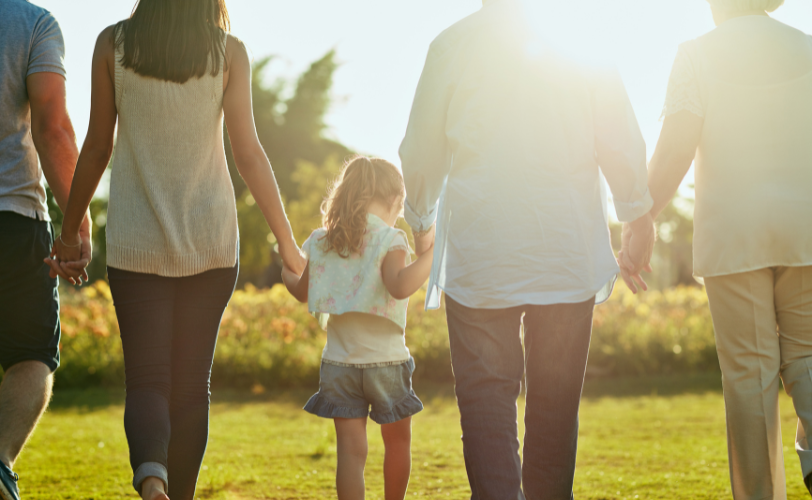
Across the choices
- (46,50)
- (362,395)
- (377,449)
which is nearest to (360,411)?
(362,395)

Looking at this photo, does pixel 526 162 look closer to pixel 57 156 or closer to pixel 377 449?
pixel 57 156

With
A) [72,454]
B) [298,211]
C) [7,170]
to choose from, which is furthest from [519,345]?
[298,211]

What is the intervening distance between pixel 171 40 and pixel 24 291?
3.65 ft

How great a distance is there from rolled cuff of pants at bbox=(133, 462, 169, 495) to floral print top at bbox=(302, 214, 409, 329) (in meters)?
0.83

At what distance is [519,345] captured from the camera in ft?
7.07

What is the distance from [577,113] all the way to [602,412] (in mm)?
4292

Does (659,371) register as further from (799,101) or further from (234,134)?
(234,134)

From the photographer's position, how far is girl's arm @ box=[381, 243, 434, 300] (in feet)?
8.39

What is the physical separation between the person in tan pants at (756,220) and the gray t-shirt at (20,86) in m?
2.30

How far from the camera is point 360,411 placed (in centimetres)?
275

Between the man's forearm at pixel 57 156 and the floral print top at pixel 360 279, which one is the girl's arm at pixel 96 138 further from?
the floral print top at pixel 360 279

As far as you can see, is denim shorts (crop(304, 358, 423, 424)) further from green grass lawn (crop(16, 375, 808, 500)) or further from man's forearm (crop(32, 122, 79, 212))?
man's forearm (crop(32, 122, 79, 212))

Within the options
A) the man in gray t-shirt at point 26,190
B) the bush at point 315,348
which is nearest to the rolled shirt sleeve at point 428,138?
the man in gray t-shirt at point 26,190

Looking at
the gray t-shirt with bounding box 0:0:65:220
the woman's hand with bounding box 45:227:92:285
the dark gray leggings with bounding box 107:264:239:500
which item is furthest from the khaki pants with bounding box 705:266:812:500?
the gray t-shirt with bounding box 0:0:65:220
